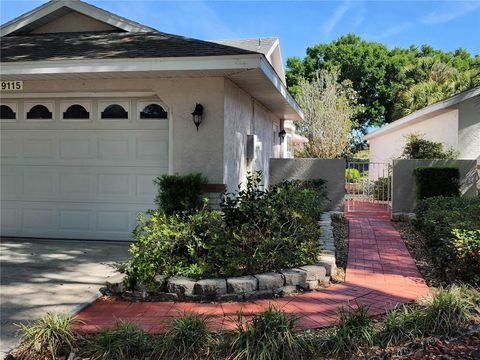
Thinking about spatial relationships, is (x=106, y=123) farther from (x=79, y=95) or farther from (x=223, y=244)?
(x=223, y=244)

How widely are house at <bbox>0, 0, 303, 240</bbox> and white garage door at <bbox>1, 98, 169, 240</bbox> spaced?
20 millimetres

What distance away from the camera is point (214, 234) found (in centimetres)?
Answer: 546

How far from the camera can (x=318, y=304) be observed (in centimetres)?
471

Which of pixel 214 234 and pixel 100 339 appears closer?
pixel 100 339

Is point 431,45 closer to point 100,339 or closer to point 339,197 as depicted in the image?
point 339,197

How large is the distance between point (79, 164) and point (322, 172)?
6346mm

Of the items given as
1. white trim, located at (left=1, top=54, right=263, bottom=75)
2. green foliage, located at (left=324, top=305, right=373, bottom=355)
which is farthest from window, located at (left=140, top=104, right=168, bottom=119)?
green foliage, located at (left=324, top=305, right=373, bottom=355)

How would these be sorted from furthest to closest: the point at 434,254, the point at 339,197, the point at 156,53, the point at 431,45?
the point at 431,45, the point at 339,197, the point at 156,53, the point at 434,254

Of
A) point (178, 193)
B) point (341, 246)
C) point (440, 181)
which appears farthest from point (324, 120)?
point (178, 193)

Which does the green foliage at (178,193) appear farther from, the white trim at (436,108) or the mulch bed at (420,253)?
the white trim at (436,108)

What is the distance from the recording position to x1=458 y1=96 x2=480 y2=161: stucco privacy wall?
1371 cm

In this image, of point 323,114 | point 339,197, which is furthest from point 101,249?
point 323,114

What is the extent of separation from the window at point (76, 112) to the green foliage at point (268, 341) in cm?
626

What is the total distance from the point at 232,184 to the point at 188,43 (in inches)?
112
